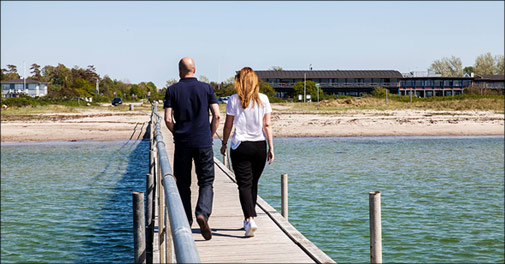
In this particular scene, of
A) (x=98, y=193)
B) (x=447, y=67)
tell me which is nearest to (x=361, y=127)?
(x=98, y=193)

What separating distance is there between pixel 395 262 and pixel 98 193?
38.5 ft

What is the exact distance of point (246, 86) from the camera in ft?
22.0

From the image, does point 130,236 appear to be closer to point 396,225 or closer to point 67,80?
point 396,225

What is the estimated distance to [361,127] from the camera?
4775cm

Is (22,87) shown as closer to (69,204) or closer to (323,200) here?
(69,204)

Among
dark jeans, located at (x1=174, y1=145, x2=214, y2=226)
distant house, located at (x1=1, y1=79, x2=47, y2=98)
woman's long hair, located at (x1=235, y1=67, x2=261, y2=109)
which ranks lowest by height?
dark jeans, located at (x1=174, y1=145, x2=214, y2=226)

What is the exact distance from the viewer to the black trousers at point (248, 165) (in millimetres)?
6898

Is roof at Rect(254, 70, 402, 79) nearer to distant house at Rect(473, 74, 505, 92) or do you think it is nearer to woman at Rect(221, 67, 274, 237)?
distant house at Rect(473, 74, 505, 92)

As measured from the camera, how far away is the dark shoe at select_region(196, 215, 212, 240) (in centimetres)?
697

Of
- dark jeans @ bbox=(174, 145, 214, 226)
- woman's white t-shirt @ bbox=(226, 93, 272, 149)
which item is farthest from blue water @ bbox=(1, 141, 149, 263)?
woman's white t-shirt @ bbox=(226, 93, 272, 149)

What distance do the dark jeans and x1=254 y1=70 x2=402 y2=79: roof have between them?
11104 centimetres

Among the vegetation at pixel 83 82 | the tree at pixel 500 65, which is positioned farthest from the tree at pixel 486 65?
the vegetation at pixel 83 82

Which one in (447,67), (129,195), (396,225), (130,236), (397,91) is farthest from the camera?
(447,67)

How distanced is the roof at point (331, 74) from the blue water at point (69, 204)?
87.7m
